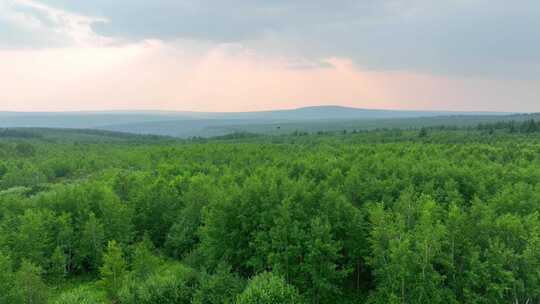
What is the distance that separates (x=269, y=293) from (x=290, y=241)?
6.25 meters

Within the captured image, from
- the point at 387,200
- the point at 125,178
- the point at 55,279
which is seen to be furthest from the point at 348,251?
the point at 125,178

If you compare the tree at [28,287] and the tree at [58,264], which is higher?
the tree at [28,287]

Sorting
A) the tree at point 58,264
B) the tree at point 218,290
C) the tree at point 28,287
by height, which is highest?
the tree at point 28,287

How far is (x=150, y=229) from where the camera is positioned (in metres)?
50.5

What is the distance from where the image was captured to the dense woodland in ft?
84.8

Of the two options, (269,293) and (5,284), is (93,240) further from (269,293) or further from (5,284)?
(269,293)

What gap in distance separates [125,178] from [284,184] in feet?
112

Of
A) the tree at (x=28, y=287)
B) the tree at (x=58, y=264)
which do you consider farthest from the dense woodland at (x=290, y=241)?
the tree at (x=58, y=264)

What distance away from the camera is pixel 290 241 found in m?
31.9

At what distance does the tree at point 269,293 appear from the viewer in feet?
86.9

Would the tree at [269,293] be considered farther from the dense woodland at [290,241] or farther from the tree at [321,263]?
the tree at [321,263]

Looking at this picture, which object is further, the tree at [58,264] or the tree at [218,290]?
the tree at [58,264]

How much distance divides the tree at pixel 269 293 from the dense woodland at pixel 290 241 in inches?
3.5

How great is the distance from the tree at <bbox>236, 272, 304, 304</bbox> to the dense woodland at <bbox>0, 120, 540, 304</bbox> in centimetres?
9
